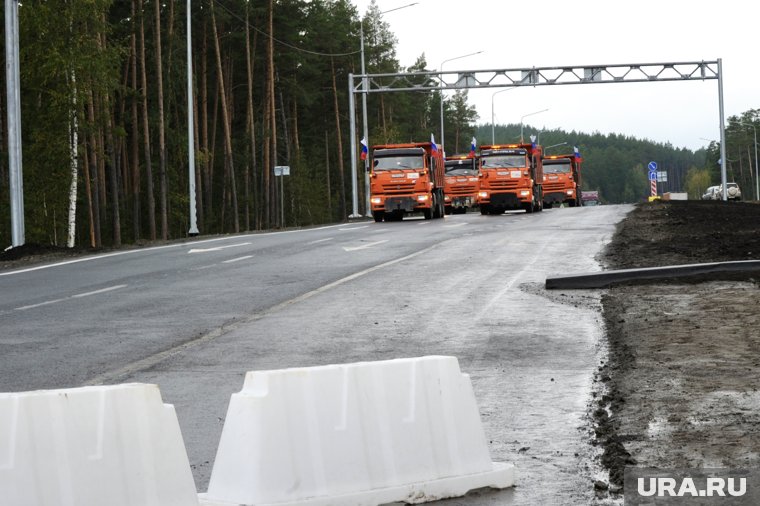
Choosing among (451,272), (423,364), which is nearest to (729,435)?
(423,364)

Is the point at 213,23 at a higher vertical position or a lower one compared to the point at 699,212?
higher

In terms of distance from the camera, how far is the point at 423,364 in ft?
21.6

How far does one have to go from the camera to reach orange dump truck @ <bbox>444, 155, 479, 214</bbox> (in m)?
68.9

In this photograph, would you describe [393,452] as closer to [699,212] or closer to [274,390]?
[274,390]

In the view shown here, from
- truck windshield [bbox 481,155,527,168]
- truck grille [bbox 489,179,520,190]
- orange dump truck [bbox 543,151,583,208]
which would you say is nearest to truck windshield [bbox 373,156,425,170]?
truck grille [bbox 489,179,520,190]

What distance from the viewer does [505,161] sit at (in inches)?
2169

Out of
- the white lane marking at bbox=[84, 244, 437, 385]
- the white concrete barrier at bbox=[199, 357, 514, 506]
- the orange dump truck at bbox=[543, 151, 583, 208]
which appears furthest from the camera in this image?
the orange dump truck at bbox=[543, 151, 583, 208]

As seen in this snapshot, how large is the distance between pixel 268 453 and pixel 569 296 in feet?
35.8

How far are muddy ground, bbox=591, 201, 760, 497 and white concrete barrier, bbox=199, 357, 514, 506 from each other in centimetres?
82

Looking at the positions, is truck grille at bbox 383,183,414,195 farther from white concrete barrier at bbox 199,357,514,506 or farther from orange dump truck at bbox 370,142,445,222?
white concrete barrier at bbox 199,357,514,506

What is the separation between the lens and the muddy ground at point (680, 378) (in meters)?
6.95

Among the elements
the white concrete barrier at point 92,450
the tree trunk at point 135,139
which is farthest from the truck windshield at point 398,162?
the white concrete barrier at point 92,450

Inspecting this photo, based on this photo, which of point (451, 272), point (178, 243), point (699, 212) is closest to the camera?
point (451, 272)

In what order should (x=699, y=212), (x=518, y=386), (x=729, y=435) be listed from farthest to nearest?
(x=699, y=212) < (x=518, y=386) < (x=729, y=435)
